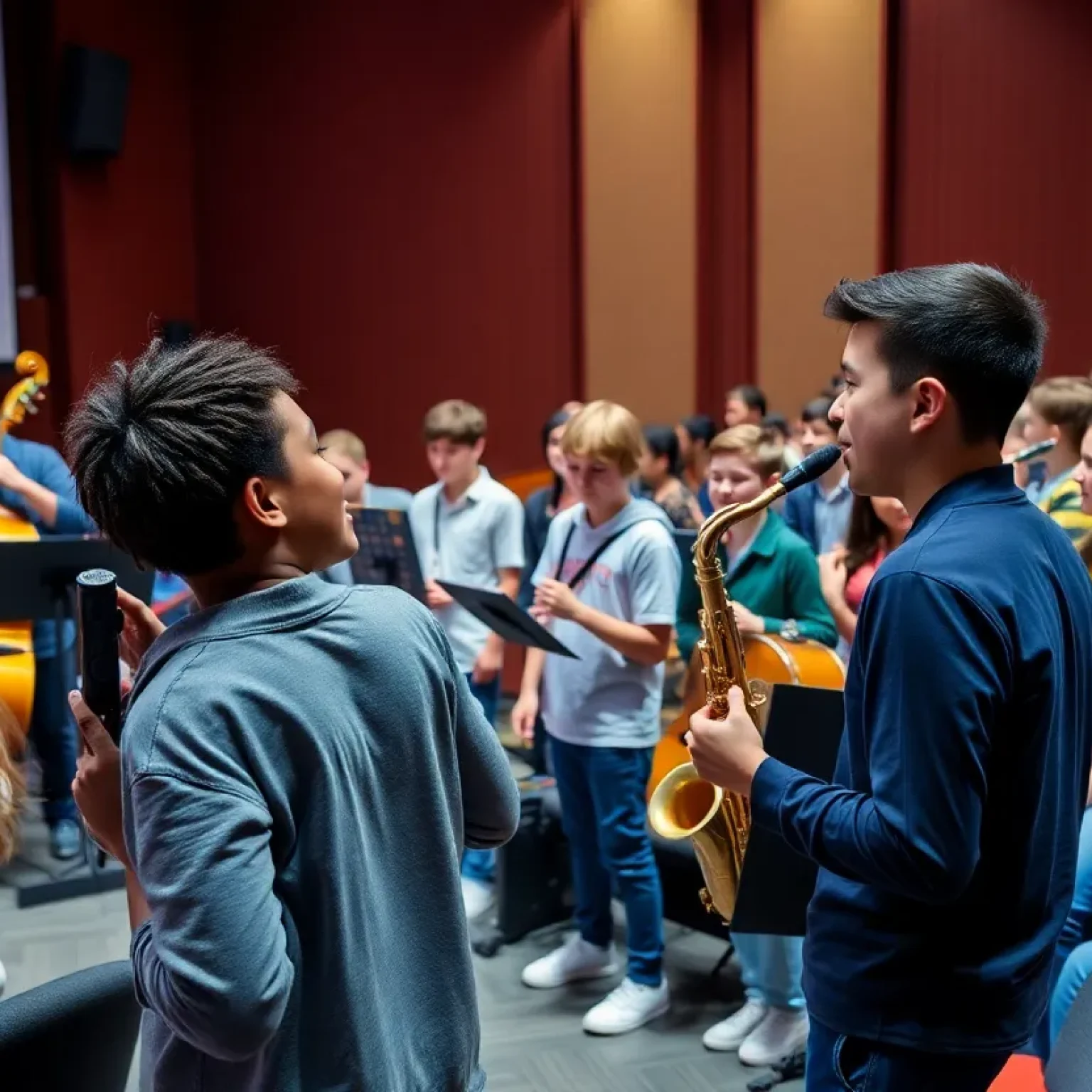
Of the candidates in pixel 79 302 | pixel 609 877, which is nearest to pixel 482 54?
pixel 79 302

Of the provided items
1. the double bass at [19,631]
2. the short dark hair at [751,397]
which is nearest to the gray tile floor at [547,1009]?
the double bass at [19,631]

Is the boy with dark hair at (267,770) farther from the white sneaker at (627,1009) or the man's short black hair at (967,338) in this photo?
the white sneaker at (627,1009)

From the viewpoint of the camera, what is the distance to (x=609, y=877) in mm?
3627

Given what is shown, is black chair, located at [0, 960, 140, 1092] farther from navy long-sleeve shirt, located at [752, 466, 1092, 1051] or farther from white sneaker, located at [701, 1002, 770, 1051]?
white sneaker, located at [701, 1002, 770, 1051]

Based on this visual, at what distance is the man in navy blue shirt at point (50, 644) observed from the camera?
4195mm

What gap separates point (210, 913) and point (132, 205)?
703 centimetres

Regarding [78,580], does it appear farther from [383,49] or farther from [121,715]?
[383,49]

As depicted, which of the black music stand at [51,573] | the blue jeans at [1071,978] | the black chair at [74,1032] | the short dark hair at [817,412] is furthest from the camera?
the short dark hair at [817,412]

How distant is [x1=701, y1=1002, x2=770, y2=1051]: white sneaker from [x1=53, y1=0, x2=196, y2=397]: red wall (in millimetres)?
5002

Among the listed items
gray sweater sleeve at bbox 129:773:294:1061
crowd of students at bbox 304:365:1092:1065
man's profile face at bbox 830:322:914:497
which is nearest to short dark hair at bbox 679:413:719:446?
crowd of students at bbox 304:365:1092:1065

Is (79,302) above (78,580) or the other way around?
above

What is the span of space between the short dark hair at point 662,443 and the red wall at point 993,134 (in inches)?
112

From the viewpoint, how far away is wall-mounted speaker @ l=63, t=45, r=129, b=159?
6676 millimetres

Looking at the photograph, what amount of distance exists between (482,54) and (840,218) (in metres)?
2.47
